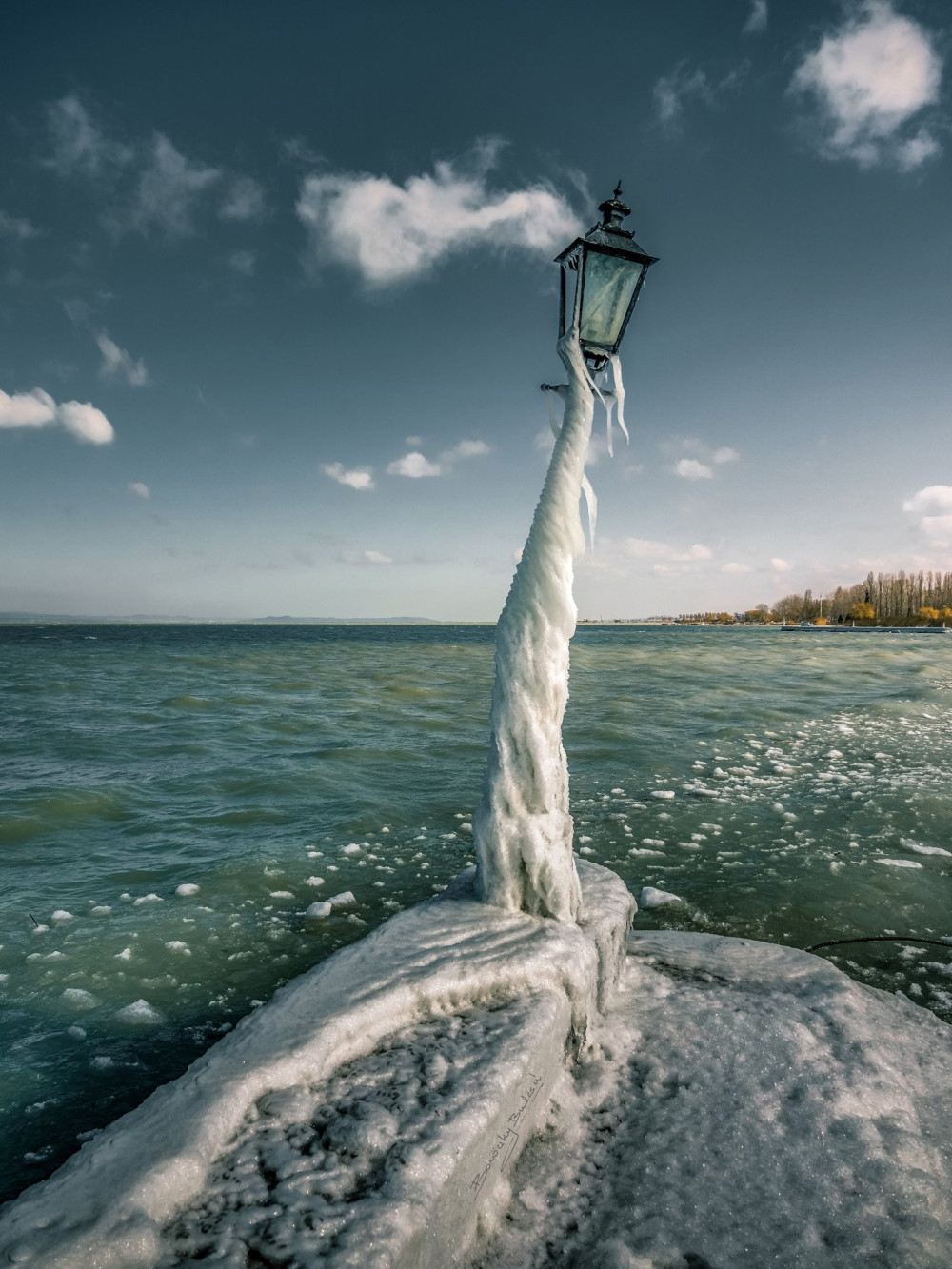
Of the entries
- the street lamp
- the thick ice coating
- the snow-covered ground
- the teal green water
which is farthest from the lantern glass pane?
the teal green water

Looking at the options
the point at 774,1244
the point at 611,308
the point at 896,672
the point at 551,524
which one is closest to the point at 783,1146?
the point at 774,1244

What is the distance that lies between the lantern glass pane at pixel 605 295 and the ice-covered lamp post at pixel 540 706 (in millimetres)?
15

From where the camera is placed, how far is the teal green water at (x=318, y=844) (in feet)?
12.2

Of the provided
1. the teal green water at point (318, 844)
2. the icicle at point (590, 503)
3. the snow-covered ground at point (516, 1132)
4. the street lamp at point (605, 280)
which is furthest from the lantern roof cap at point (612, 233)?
the teal green water at point (318, 844)

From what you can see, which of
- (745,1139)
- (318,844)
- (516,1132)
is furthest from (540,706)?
(318,844)

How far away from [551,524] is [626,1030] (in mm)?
2725

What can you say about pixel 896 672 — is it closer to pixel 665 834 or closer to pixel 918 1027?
pixel 665 834

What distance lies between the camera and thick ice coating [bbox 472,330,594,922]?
11.3ft

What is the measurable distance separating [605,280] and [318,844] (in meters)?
5.86

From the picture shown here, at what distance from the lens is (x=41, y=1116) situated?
2898mm

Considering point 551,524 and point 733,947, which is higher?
point 551,524

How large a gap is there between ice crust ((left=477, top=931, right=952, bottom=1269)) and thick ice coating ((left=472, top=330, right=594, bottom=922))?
0.79m
